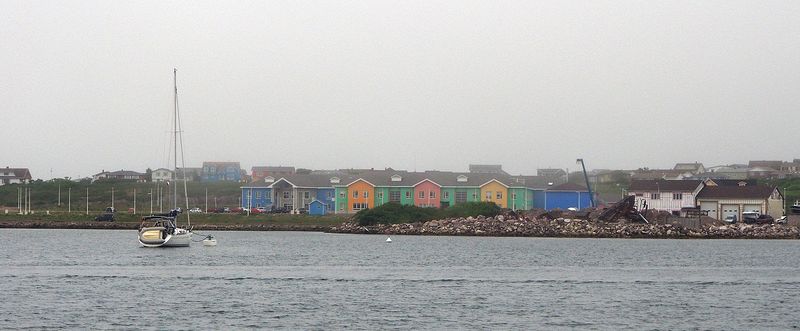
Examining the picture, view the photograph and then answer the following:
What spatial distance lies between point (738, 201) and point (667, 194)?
5.80 metres

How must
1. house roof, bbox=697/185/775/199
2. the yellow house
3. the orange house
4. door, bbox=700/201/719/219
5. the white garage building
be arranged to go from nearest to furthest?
the white garage building, house roof, bbox=697/185/775/199, door, bbox=700/201/719/219, the yellow house, the orange house

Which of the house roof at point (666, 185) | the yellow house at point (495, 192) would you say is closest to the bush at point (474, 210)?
the yellow house at point (495, 192)

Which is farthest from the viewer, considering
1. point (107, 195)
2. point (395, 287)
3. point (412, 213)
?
point (107, 195)

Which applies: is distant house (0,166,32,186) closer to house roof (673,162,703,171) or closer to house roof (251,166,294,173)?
house roof (251,166,294,173)

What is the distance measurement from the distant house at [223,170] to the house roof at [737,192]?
90142 millimetres

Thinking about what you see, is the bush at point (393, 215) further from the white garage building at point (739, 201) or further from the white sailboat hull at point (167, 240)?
the white sailboat hull at point (167, 240)

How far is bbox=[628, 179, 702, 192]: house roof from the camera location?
89938 millimetres

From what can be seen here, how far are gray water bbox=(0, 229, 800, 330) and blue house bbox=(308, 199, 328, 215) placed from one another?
1371 inches

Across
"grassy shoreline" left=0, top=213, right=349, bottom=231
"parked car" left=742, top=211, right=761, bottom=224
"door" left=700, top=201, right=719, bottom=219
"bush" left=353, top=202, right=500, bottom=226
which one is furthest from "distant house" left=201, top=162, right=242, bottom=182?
"parked car" left=742, top=211, right=761, bottom=224

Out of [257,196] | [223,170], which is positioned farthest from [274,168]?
[257,196]

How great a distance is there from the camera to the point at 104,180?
130625mm

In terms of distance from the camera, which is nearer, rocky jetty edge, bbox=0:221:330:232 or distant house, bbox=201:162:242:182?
rocky jetty edge, bbox=0:221:330:232

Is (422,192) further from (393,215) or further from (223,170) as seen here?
(223,170)

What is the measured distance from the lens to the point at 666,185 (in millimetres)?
91500
